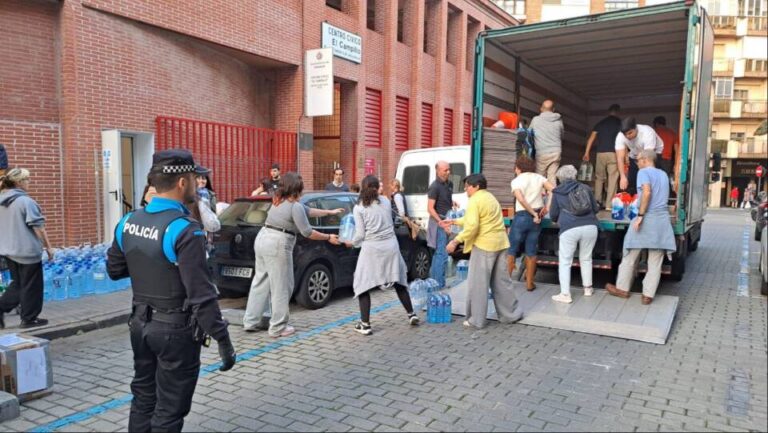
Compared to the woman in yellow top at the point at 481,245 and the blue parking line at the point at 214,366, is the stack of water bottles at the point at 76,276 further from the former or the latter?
the woman in yellow top at the point at 481,245

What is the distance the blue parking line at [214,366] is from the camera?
382cm

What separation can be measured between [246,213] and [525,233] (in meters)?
3.75

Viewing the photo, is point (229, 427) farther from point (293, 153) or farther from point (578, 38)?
point (293, 153)

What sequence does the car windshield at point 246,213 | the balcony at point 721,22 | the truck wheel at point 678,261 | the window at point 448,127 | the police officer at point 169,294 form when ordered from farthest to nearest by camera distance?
the window at point 448,127, the balcony at point 721,22, the truck wheel at point 678,261, the car windshield at point 246,213, the police officer at point 169,294

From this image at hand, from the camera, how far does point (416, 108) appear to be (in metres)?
19.8

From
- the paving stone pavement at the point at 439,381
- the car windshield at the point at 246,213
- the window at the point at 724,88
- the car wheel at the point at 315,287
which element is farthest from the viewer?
the window at the point at 724,88

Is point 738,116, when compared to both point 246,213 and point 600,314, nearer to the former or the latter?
point 600,314

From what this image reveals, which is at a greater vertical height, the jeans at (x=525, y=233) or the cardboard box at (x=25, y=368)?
the jeans at (x=525, y=233)

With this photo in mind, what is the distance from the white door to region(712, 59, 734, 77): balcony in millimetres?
44485

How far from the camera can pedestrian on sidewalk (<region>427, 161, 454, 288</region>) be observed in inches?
316

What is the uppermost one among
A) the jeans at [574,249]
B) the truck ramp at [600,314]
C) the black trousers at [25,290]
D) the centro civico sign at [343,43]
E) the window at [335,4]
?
the window at [335,4]

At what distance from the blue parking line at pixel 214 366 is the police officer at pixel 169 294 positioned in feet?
4.22

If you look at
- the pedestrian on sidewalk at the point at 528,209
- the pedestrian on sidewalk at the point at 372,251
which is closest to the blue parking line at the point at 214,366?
the pedestrian on sidewalk at the point at 372,251

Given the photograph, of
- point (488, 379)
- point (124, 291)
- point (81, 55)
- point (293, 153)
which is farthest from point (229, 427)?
point (293, 153)
